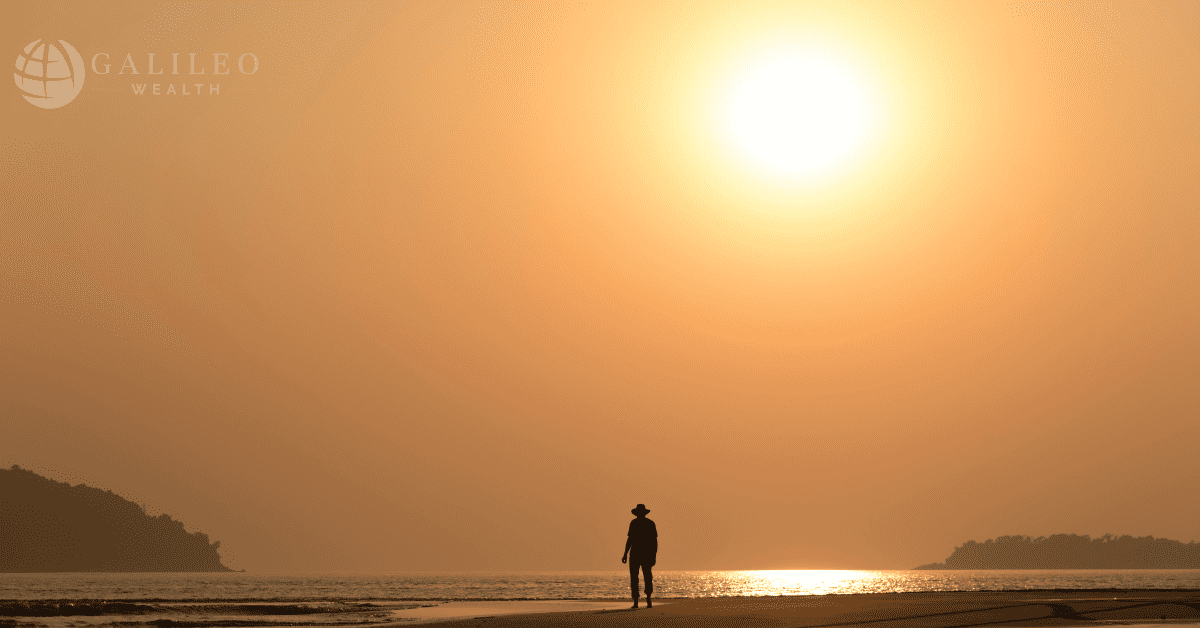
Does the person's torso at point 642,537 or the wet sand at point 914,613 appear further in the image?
the person's torso at point 642,537

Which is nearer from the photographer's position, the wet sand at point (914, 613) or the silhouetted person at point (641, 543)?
the wet sand at point (914, 613)

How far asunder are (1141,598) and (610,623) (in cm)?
1181

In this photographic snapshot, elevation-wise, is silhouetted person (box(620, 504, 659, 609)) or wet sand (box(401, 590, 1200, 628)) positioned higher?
silhouetted person (box(620, 504, 659, 609))

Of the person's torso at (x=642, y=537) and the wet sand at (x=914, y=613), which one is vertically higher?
the person's torso at (x=642, y=537)

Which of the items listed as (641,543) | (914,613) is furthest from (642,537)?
(914,613)

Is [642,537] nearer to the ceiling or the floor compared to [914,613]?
nearer to the ceiling

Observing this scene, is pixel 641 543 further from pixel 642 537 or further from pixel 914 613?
pixel 914 613

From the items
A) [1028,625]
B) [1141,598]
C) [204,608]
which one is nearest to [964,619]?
[1028,625]

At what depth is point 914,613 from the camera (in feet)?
66.0

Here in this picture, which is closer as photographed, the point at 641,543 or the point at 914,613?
the point at 914,613

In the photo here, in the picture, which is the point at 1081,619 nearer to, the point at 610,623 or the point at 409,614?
the point at 610,623

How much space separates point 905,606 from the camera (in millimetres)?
21844

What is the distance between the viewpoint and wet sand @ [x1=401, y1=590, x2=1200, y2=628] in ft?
61.8

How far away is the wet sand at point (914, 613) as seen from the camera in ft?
61.8
